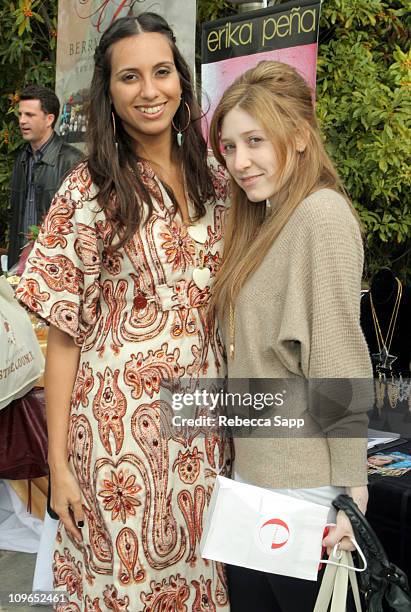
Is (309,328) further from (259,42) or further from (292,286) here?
(259,42)

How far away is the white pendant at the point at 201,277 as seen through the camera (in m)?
1.65

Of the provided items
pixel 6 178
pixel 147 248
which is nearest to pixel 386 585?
pixel 147 248

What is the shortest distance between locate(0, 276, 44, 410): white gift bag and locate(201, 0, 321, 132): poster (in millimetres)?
1096

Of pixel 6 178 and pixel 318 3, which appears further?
pixel 6 178

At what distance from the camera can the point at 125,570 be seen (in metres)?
1.61

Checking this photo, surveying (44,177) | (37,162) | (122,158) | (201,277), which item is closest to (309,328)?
(201,277)

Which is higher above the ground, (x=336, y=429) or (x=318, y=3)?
(x=318, y=3)

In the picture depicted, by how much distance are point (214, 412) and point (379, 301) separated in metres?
1.37

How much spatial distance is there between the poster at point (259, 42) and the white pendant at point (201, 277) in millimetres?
1297

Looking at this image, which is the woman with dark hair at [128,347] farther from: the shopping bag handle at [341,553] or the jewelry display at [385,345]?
the jewelry display at [385,345]

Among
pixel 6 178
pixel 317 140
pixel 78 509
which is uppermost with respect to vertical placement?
pixel 6 178

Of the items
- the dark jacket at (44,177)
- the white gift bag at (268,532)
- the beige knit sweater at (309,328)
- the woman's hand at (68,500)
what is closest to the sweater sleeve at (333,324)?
the beige knit sweater at (309,328)

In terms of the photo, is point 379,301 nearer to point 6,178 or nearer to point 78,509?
point 78,509

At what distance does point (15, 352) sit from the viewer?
2953 mm
